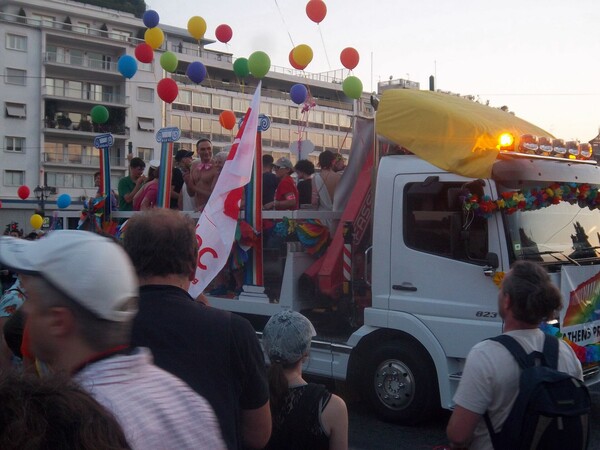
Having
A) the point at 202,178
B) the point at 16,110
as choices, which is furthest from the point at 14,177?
the point at 202,178

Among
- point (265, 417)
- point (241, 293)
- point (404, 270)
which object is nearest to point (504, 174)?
point (404, 270)

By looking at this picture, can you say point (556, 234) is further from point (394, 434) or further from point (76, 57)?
point (76, 57)

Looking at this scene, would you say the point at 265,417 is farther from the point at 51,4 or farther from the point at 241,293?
the point at 51,4

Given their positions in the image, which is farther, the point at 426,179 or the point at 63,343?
the point at 426,179

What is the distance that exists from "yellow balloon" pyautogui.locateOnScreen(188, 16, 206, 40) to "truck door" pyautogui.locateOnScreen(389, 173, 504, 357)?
7.88 metres

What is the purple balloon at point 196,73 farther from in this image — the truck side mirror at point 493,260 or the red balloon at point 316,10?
the truck side mirror at point 493,260

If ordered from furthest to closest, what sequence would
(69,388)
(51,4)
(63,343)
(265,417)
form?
(51,4) → (265,417) → (63,343) → (69,388)

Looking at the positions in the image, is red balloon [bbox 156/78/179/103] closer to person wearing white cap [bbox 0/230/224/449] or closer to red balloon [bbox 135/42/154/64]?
red balloon [bbox 135/42/154/64]

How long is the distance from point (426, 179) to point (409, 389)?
6.36ft

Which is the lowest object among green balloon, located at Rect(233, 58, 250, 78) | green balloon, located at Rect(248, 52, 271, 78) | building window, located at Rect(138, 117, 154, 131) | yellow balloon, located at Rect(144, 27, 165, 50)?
green balloon, located at Rect(248, 52, 271, 78)

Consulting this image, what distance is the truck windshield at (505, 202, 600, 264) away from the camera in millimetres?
6180

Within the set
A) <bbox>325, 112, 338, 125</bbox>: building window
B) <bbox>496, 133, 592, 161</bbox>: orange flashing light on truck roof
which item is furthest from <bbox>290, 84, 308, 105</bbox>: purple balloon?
<bbox>325, 112, 338, 125</bbox>: building window

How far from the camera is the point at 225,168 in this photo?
657 cm

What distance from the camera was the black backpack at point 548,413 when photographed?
2627mm
